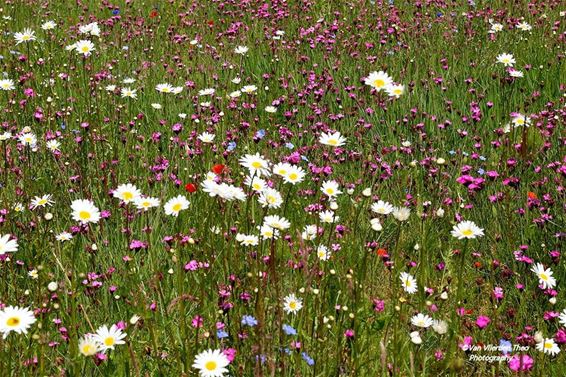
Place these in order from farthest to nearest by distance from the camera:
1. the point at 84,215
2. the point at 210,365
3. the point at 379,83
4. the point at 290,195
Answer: the point at 379,83 → the point at 290,195 → the point at 84,215 → the point at 210,365

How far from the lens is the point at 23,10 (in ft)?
21.5

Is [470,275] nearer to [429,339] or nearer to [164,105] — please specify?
[429,339]

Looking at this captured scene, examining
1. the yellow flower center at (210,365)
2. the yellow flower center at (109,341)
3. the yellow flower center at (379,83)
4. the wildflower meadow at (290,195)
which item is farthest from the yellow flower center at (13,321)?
the yellow flower center at (379,83)

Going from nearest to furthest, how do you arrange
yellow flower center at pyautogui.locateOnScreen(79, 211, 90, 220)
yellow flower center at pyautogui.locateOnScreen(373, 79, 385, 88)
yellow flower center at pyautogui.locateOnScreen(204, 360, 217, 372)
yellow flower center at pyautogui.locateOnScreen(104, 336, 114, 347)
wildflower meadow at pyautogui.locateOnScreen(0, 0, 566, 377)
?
yellow flower center at pyautogui.locateOnScreen(204, 360, 217, 372)
yellow flower center at pyautogui.locateOnScreen(104, 336, 114, 347)
wildflower meadow at pyautogui.locateOnScreen(0, 0, 566, 377)
yellow flower center at pyautogui.locateOnScreen(79, 211, 90, 220)
yellow flower center at pyautogui.locateOnScreen(373, 79, 385, 88)

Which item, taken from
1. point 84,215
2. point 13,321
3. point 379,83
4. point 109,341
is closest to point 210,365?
point 109,341

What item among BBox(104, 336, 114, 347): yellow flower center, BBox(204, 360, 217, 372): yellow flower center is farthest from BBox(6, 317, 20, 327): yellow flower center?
BBox(204, 360, 217, 372): yellow flower center

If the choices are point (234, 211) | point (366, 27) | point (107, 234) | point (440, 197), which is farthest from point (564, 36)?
point (107, 234)

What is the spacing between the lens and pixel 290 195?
10.6 feet

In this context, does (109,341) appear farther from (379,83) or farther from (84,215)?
(379,83)

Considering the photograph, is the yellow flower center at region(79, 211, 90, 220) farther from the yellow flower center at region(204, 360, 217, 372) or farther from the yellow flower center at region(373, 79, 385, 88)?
the yellow flower center at region(373, 79, 385, 88)

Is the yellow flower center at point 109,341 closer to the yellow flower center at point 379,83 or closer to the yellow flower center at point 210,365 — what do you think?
the yellow flower center at point 210,365

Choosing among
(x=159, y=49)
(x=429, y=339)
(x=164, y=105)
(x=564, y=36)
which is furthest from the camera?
(x=159, y=49)

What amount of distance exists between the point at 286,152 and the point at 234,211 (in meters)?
0.83

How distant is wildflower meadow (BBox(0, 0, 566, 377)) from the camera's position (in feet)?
7.14
